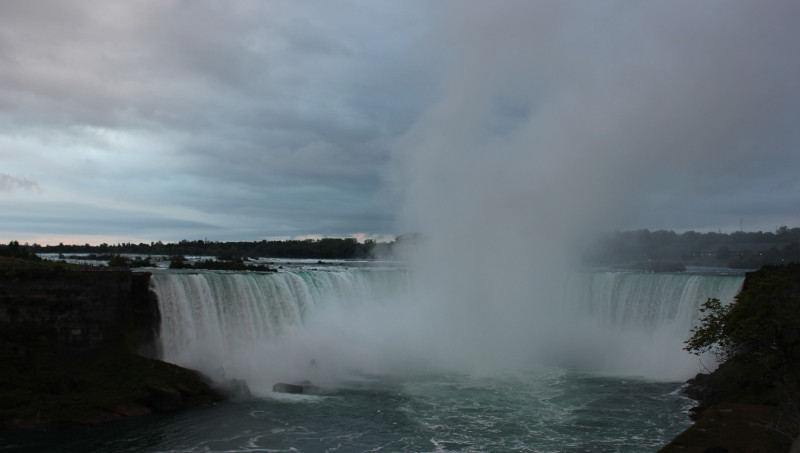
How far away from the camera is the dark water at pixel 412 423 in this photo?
50.8ft

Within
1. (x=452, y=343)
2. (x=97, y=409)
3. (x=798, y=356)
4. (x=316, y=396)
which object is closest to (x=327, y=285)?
(x=452, y=343)

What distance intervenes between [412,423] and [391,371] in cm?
837

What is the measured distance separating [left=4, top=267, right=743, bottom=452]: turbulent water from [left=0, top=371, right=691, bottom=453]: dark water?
0.07 meters

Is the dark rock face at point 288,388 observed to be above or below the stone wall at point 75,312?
below

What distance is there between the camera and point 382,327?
32.9m

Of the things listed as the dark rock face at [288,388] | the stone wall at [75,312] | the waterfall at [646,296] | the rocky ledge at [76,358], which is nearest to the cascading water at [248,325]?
the stone wall at [75,312]

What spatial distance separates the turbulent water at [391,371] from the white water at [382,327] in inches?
2.7

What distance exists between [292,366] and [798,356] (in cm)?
1764

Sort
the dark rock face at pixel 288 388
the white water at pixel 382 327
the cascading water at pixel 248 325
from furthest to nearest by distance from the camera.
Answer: the white water at pixel 382 327 < the cascading water at pixel 248 325 < the dark rock face at pixel 288 388

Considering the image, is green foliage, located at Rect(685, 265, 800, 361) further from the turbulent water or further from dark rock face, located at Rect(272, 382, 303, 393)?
dark rock face, located at Rect(272, 382, 303, 393)

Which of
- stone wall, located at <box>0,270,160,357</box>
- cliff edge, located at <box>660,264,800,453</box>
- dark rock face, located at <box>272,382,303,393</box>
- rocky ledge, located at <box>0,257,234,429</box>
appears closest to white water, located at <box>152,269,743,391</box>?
stone wall, located at <box>0,270,160,357</box>

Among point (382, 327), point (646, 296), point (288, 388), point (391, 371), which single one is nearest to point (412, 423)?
point (288, 388)

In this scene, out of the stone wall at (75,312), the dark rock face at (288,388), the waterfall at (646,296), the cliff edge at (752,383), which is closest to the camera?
the cliff edge at (752,383)

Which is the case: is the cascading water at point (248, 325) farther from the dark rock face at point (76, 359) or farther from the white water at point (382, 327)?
the dark rock face at point (76, 359)
